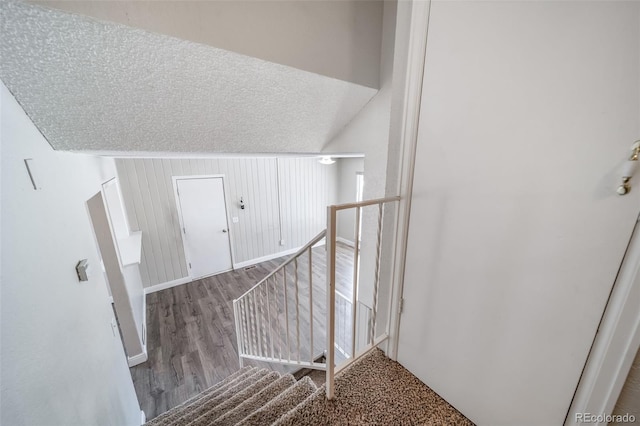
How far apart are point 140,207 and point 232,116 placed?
3.08 meters

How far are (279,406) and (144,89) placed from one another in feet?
5.44

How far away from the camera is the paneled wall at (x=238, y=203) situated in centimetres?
350

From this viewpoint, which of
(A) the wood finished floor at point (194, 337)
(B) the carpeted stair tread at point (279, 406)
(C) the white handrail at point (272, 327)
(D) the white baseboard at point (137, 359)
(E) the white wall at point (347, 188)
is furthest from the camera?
(E) the white wall at point (347, 188)

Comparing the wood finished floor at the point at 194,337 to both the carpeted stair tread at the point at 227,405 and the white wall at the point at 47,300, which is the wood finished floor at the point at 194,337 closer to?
the white wall at the point at 47,300

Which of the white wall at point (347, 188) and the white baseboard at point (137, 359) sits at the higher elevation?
the white wall at point (347, 188)

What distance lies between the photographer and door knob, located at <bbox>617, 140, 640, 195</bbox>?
0.48 metres

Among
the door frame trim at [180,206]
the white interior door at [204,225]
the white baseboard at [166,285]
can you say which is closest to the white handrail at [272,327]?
the door frame trim at [180,206]

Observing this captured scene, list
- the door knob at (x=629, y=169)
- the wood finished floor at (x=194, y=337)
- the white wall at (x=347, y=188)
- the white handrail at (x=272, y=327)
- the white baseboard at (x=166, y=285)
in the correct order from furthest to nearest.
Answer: the white wall at (x=347, y=188) < the white baseboard at (x=166, y=285) < the wood finished floor at (x=194, y=337) < the white handrail at (x=272, y=327) < the door knob at (x=629, y=169)

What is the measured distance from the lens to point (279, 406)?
3.58ft

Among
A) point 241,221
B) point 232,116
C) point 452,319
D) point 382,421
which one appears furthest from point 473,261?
point 241,221

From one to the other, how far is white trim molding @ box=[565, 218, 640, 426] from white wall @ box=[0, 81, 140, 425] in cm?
161

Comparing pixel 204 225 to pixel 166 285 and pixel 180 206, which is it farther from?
pixel 166 285

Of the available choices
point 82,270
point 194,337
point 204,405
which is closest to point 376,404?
point 204,405

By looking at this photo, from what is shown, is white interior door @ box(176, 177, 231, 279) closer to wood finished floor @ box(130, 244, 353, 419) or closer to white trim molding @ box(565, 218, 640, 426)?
wood finished floor @ box(130, 244, 353, 419)
